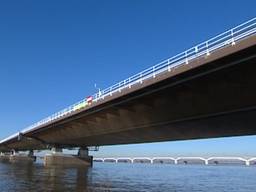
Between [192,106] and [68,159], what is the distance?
256ft

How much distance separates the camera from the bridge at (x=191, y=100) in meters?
32.7

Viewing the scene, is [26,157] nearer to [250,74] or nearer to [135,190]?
[135,190]

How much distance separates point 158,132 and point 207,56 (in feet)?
86.4

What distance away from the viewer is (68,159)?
11456cm

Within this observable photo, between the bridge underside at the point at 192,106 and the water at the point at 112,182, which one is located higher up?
the bridge underside at the point at 192,106

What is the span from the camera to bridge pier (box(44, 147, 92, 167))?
113 m

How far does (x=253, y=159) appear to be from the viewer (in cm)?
17775

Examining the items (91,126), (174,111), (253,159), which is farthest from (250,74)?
(253,159)

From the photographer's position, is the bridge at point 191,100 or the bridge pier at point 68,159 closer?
the bridge at point 191,100

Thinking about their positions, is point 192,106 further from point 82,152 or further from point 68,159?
point 82,152

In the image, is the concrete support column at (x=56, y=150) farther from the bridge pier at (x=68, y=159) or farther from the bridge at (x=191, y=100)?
the bridge at (x=191, y=100)

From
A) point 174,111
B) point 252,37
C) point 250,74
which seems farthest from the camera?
point 174,111

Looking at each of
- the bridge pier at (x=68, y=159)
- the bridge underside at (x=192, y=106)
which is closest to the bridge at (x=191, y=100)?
the bridge underside at (x=192, y=106)

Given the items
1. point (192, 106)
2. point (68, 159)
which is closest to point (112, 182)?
point (192, 106)
